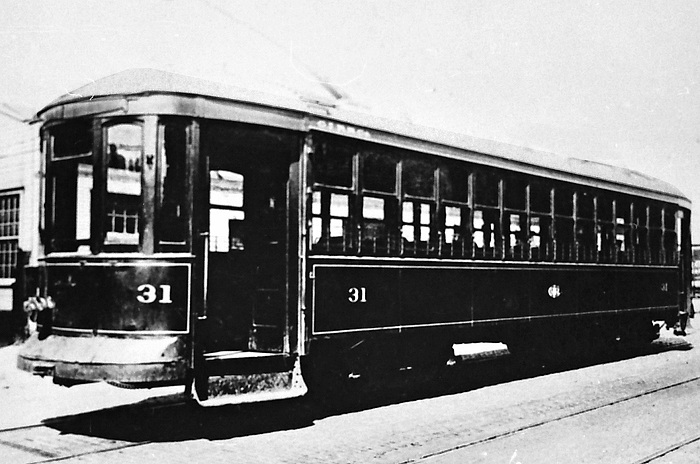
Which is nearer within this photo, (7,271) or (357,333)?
(357,333)

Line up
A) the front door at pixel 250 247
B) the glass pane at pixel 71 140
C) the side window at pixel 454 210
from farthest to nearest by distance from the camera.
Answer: the side window at pixel 454 210 < the front door at pixel 250 247 < the glass pane at pixel 71 140

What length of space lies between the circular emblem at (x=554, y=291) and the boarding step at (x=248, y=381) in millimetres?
4963

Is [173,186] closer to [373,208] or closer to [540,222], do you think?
[373,208]

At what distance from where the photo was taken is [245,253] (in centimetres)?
795

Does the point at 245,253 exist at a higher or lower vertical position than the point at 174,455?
higher

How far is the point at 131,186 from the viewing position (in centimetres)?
691

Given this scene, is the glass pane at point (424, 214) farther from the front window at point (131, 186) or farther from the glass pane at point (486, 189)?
the front window at point (131, 186)

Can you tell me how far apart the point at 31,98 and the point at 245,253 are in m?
2.47

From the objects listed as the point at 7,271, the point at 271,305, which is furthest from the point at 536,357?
the point at 7,271

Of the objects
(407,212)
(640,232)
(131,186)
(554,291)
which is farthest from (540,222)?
(131,186)

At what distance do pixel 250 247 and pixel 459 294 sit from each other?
284 cm

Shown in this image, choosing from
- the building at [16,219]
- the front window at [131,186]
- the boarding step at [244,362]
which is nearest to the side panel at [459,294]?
the boarding step at [244,362]

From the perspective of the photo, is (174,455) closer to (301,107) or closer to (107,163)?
(107,163)

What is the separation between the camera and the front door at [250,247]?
24.8 ft
